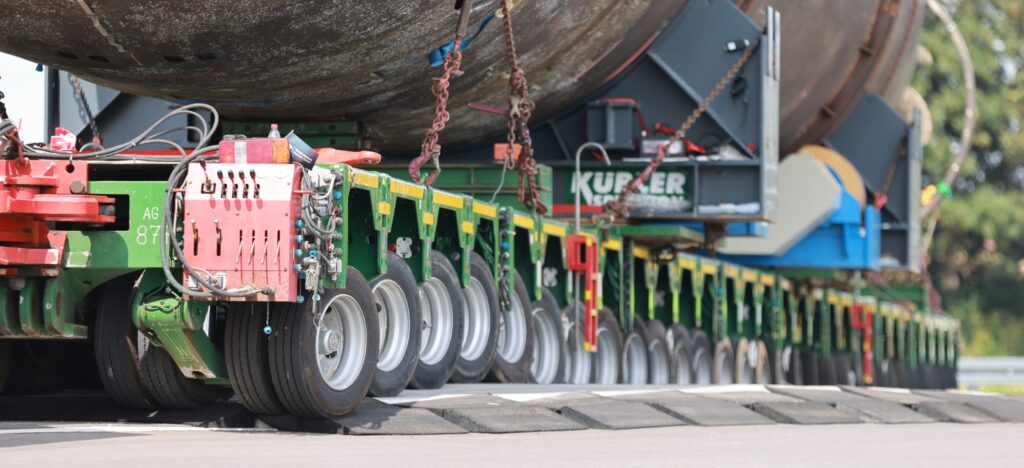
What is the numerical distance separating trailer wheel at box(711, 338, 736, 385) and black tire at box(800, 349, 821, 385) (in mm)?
3084

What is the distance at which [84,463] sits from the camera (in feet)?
19.9

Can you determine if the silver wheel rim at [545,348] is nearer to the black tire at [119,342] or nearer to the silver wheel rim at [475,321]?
the silver wheel rim at [475,321]

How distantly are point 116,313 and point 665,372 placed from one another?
6.77m

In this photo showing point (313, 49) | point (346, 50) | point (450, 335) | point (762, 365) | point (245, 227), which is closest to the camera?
point (245, 227)

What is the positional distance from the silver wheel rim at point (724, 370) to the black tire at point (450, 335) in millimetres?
6326

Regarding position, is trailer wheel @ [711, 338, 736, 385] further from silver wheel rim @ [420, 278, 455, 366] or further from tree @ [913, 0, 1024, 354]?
tree @ [913, 0, 1024, 354]

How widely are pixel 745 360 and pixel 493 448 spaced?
9901 mm

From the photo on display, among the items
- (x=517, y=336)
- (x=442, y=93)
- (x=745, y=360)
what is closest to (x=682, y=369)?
(x=745, y=360)

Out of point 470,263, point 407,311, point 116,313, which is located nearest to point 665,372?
point 470,263

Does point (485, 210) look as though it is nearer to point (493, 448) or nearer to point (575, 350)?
point (575, 350)

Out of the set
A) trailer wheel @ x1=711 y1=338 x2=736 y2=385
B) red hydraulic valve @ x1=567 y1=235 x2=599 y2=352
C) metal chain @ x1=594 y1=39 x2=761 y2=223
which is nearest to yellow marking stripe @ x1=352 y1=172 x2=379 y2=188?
red hydraulic valve @ x1=567 y1=235 x2=599 y2=352

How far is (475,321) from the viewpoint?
1022cm

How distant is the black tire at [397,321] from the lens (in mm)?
8609

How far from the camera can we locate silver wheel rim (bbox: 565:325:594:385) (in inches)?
478
